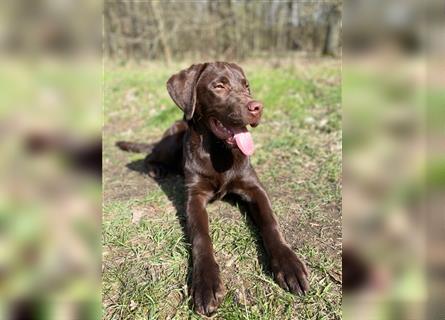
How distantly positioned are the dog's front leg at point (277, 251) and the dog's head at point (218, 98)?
0.41 m

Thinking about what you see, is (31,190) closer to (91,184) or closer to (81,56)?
(91,184)

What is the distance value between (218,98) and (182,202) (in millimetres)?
1040

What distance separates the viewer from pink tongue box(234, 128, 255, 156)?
3.02 meters

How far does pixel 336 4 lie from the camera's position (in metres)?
9.20

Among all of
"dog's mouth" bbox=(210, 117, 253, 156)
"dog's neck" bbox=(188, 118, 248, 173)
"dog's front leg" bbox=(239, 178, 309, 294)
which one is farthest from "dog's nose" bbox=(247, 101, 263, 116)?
"dog's front leg" bbox=(239, 178, 309, 294)

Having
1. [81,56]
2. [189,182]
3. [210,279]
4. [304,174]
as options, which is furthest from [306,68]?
[81,56]

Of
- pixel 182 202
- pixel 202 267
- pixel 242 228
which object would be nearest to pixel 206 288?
pixel 202 267

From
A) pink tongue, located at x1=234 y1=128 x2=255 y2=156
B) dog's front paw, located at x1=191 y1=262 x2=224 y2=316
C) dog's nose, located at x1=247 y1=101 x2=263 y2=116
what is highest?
dog's nose, located at x1=247 y1=101 x2=263 y2=116

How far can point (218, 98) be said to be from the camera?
123 inches

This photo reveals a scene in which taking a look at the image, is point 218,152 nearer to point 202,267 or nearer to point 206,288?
point 202,267

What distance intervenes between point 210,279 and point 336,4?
862 cm

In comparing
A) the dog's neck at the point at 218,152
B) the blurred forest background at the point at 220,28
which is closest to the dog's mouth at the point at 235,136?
the dog's neck at the point at 218,152

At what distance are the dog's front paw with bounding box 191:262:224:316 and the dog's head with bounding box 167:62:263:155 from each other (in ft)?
3.32

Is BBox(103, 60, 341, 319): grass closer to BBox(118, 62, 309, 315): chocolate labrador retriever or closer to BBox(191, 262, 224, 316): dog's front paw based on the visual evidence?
BBox(191, 262, 224, 316): dog's front paw
